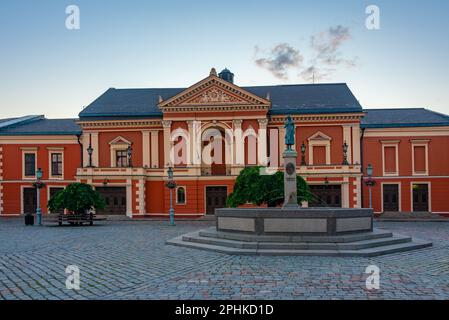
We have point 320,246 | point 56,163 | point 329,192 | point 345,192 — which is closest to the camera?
point 320,246

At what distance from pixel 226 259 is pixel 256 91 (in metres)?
31.7

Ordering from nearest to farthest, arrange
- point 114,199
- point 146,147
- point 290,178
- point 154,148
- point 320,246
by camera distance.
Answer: point 320,246 → point 290,178 → point 114,199 → point 154,148 → point 146,147

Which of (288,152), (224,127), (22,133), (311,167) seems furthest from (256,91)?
(288,152)

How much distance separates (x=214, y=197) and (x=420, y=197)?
16744 millimetres

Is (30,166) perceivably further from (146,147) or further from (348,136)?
(348,136)

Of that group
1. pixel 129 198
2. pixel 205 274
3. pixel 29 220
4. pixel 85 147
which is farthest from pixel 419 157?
pixel 205 274

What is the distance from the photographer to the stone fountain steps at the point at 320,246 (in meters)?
14.6

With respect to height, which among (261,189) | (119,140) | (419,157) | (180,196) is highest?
(119,140)

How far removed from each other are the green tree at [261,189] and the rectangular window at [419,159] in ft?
53.5

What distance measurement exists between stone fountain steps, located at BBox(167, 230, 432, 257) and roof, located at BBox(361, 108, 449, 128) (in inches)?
922

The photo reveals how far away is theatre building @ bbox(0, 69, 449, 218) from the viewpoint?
37.4 m

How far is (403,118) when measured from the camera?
40531 mm

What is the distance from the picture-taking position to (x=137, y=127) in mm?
39594

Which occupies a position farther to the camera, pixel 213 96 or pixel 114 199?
pixel 114 199
